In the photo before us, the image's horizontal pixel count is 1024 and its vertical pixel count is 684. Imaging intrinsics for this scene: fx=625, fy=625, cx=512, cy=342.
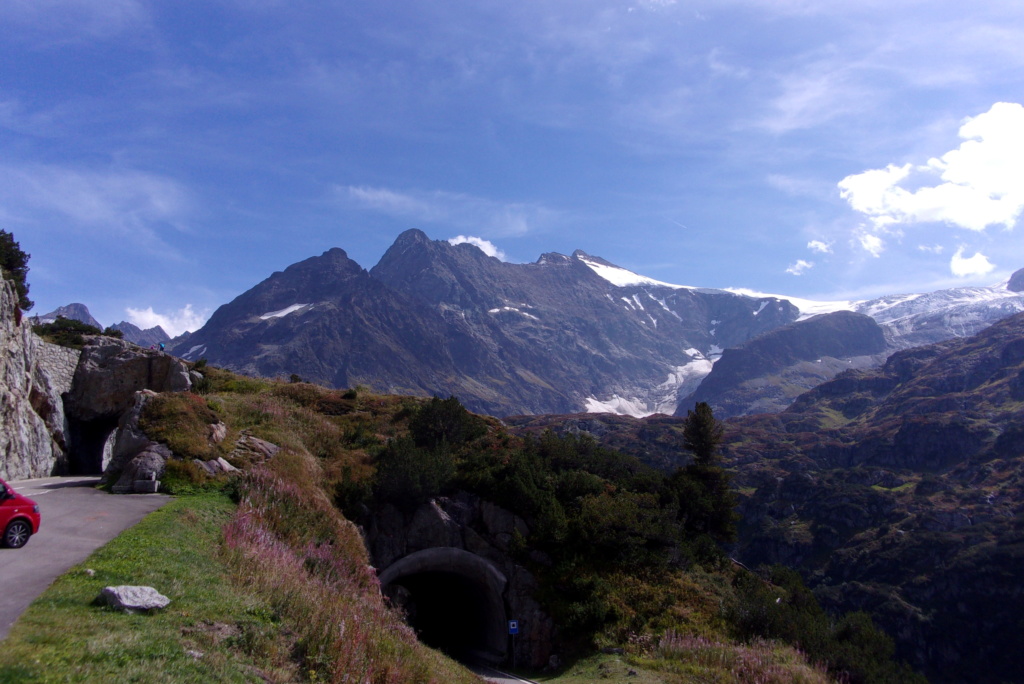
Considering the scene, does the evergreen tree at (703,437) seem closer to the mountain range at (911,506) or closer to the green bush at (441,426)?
the mountain range at (911,506)

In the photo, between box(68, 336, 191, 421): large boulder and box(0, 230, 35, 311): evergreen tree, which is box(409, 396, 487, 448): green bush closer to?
box(68, 336, 191, 421): large boulder

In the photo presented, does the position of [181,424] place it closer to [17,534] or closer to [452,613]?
[17,534]

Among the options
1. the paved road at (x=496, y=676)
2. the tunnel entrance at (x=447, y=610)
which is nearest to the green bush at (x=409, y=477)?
the tunnel entrance at (x=447, y=610)

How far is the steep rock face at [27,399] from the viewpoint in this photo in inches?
1141

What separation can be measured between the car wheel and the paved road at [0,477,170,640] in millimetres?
138

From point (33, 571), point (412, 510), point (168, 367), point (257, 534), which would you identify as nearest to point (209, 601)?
point (33, 571)

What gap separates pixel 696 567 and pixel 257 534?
18.9 meters

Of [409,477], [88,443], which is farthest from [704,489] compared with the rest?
[88,443]

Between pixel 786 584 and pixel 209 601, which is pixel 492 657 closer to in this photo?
pixel 786 584

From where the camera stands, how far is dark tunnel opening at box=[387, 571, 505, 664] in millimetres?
28109

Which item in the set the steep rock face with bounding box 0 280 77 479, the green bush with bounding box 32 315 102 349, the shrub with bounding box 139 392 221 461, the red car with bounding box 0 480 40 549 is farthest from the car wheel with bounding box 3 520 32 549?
the green bush with bounding box 32 315 102 349

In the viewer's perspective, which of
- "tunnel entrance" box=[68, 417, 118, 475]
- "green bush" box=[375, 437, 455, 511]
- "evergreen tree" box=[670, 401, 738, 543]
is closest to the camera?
"green bush" box=[375, 437, 455, 511]

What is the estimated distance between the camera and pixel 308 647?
10383 mm

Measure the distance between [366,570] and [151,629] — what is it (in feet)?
40.1
